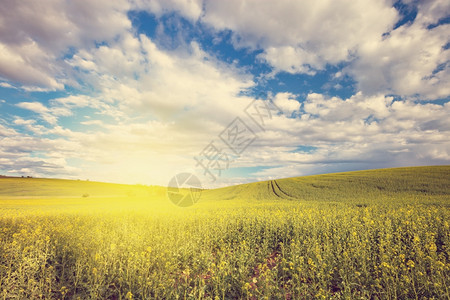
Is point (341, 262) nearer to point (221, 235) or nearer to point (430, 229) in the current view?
point (221, 235)

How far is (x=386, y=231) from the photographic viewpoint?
7.47 meters

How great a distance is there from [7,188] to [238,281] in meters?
71.6

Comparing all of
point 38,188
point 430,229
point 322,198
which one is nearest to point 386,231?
point 430,229

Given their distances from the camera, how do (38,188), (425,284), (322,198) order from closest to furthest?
(425,284) → (322,198) → (38,188)

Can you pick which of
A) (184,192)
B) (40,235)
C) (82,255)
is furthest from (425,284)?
(184,192)

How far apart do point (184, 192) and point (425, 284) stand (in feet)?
150

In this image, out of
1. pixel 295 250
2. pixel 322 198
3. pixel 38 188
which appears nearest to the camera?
pixel 295 250

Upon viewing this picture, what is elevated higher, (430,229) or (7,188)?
(7,188)

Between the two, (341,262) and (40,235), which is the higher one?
(40,235)

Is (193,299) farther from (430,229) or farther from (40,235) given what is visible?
(430,229)

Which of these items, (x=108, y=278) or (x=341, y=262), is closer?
(x=108, y=278)

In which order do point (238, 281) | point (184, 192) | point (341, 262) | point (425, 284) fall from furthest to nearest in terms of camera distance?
1. point (184, 192)
2. point (341, 262)
3. point (238, 281)
4. point (425, 284)

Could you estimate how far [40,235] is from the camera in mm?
7707

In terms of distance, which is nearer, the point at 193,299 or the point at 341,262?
the point at 193,299
